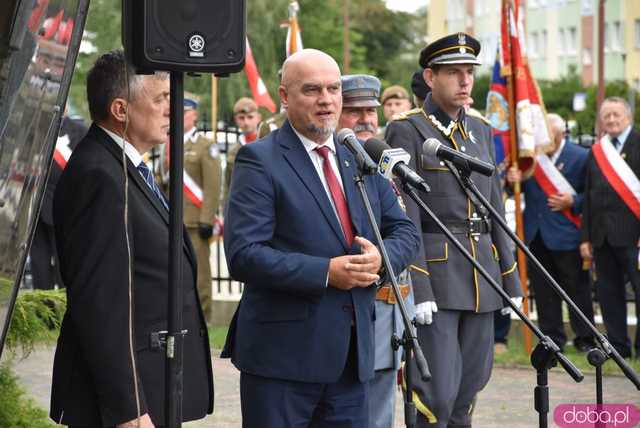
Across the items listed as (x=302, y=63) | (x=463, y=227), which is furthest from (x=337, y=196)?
(x=463, y=227)

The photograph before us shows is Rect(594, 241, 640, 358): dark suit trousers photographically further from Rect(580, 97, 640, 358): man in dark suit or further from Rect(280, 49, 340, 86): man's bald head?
Rect(280, 49, 340, 86): man's bald head

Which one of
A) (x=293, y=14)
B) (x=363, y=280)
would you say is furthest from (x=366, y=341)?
(x=293, y=14)

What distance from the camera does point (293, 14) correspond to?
12289 millimetres

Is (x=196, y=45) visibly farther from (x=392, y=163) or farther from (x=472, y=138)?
(x=472, y=138)

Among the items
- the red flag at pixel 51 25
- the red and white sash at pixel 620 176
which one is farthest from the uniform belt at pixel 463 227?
the red and white sash at pixel 620 176

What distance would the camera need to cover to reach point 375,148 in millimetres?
4926

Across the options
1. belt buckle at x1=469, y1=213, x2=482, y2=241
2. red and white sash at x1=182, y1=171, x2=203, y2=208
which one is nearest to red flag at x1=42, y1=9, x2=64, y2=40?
belt buckle at x1=469, y1=213, x2=482, y2=241

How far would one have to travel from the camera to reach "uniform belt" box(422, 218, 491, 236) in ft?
20.9

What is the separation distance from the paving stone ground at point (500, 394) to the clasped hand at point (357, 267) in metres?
3.88

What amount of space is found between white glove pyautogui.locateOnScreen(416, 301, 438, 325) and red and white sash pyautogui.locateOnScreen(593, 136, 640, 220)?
5.08 metres

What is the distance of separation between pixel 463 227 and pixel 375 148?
61.9 inches

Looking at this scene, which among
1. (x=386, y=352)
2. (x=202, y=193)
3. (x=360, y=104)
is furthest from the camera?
(x=202, y=193)

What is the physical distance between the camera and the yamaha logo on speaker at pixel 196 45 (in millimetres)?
4441

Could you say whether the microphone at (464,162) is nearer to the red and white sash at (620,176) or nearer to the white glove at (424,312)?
the white glove at (424,312)
